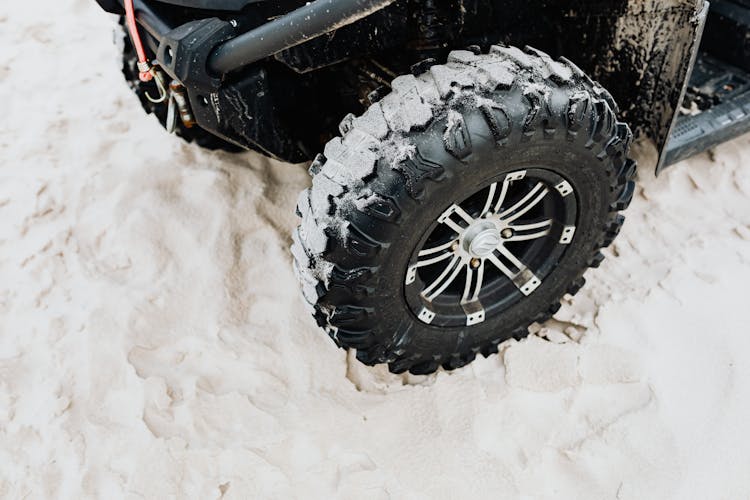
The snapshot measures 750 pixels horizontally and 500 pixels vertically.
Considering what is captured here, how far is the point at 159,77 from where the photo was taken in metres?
1.94

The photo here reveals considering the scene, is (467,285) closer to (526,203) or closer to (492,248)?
(492,248)

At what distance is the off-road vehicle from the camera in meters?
1.56

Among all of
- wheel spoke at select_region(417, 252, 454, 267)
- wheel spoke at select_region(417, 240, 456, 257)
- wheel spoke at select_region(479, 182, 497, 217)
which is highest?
wheel spoke at select_region(479, 182, 497, 217)

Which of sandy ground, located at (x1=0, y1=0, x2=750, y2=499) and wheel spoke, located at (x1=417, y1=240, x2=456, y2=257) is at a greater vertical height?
wheel spoke, located at (x1=417, y1=240, x2=456, y2=257)

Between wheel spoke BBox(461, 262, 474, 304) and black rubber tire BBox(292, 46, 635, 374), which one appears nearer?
black rubber tire BBox(292, 46, 635, 374)

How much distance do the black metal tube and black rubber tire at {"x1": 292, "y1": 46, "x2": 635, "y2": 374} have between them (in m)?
0.24

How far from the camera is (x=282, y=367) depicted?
82.0 inches

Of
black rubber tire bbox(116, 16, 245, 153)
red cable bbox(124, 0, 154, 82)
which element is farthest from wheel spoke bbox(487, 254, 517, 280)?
black rubber tire bbox(116, 16, 245, 153)

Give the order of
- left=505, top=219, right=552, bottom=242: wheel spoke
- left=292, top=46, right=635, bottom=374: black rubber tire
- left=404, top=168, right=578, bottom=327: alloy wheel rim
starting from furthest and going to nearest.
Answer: left=505, top=219, right=552, bottom=242: wheel spoke < left=404, top=168, right=578, bottom=327: alloy wheel rim < left=292, top=46, right=635, bottom=374: black rubber tire

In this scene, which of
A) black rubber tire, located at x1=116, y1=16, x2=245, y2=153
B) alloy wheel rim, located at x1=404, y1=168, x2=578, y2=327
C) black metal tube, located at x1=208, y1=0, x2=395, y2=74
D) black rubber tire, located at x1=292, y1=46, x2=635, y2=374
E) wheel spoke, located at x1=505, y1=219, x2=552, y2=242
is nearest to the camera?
black metal tube, located at x1=208, y1=0, x2=395, y2=74

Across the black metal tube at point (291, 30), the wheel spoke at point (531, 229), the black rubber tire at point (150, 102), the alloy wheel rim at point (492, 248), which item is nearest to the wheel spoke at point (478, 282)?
the alloy wheel rim at point (492, 248)

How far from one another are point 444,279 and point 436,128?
0.50 meters

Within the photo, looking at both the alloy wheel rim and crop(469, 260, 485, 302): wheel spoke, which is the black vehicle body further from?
crop(469, 260, 485, 302): wheel spoke

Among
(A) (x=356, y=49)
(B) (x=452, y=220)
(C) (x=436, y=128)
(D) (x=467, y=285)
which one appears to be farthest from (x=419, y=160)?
(D) (x=467, y=285)
